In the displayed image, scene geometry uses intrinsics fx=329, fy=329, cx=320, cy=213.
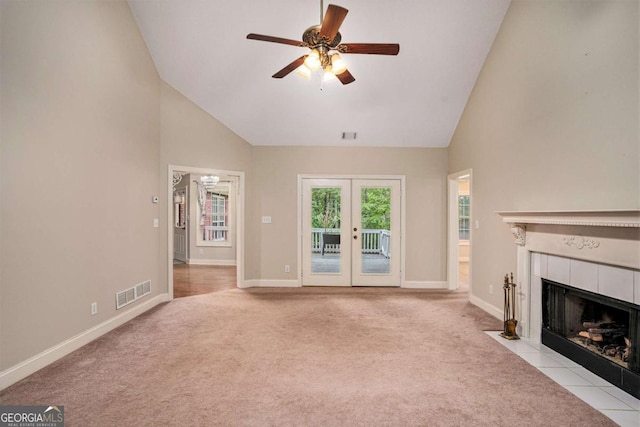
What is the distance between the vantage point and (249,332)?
3.45 m

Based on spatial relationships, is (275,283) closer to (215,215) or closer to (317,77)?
(317,77)

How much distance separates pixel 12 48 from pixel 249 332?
10.0 feet

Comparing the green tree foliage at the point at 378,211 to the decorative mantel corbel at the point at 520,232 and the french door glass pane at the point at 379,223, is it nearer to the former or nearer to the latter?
the french door glass pane at the point at 379,223

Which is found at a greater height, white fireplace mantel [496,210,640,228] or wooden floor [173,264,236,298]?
white fireplace mantel [496,210,640,228]

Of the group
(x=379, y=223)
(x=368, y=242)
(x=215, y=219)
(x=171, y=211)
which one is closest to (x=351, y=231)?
(x=368, y=242)

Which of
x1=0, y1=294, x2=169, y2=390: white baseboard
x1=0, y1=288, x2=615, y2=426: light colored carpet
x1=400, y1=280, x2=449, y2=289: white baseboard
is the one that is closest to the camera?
x1=0, y1=288, x2=615, y2=426: light colored carpet

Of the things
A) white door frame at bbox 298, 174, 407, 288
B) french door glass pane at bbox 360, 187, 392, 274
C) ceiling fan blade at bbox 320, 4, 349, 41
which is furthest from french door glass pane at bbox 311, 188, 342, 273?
ceiling fan blade at bbox 320, 4, 349, 41

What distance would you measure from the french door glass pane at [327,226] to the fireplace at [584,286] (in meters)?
2.81

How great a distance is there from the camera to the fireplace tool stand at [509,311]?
10.7ft

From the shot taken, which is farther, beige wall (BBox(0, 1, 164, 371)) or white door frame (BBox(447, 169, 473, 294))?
white door frame (BBox(447, 169, 473, 294))

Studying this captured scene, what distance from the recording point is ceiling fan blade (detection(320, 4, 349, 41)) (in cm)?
208

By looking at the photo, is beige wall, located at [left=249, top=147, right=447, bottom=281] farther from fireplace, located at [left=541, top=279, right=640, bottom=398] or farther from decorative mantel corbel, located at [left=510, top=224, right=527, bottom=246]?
fireplace, located at [left=541, top=279, right=640, bottom=398]

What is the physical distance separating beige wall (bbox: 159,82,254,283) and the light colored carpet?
1909 mm

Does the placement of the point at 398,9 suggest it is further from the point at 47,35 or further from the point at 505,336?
the point at 505,336
